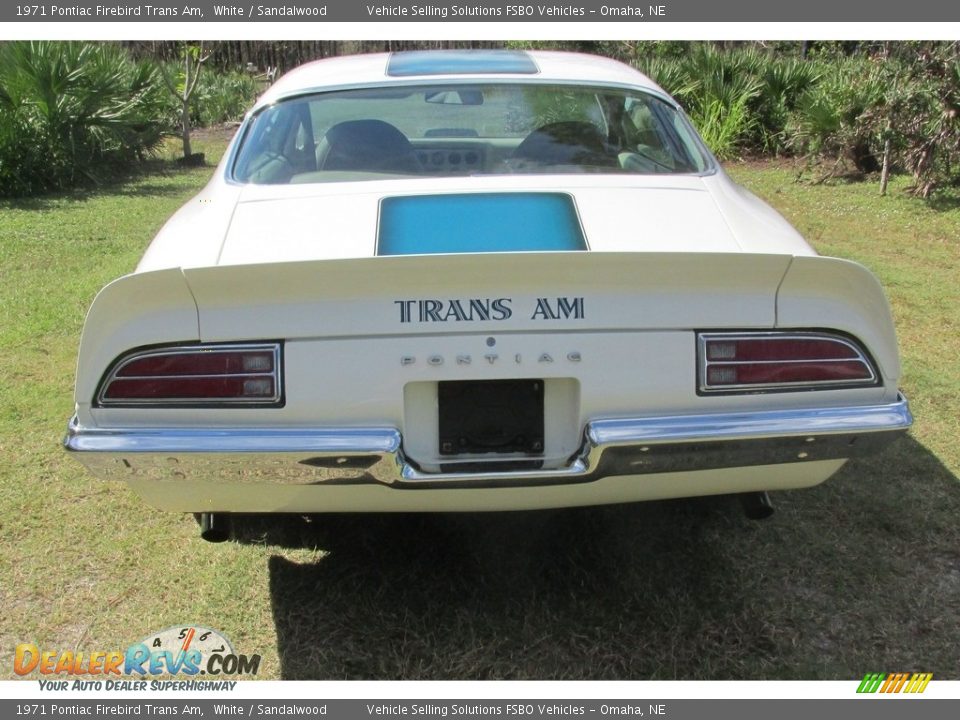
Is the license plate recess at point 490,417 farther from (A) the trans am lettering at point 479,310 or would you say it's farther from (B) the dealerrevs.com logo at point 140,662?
(B) the dealerrevs.com logo at point 140,662

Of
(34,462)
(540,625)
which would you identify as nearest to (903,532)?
(540,625)

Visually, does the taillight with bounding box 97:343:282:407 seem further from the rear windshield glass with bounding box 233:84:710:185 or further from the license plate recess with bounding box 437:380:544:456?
the rear windshield glass with bounding box 233:84:710:185

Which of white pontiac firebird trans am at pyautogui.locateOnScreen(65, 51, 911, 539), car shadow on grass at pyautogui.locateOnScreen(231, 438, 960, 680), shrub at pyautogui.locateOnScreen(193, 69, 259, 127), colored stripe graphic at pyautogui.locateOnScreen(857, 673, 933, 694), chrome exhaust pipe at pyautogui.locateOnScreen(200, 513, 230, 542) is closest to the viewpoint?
white pontiac firebird trans am at pyautogui.locateOnScreen(65, 51, 911, 539)

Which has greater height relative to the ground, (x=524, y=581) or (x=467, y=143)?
(x=467, y=143)

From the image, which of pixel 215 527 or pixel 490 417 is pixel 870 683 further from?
pixel 215 527

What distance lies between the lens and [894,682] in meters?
2.52

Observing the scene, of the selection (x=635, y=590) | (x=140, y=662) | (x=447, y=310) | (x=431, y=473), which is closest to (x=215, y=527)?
(x=140, y=662)

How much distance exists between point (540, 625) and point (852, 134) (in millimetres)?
9278

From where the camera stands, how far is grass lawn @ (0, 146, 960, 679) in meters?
2.64

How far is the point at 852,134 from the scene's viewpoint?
409 inches

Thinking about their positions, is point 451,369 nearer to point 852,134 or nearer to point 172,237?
point 172,237

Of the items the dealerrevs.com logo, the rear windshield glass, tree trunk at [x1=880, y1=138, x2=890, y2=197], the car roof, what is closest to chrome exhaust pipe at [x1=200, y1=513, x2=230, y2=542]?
the dealerrevs.com logo

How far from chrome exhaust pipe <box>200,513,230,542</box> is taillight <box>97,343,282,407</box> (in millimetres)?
550

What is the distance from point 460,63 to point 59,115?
8201mm
